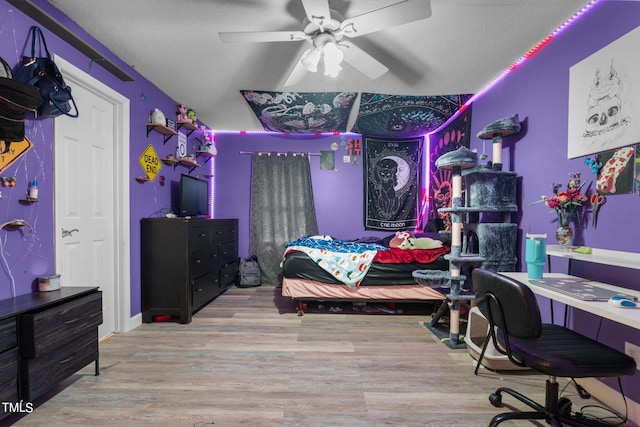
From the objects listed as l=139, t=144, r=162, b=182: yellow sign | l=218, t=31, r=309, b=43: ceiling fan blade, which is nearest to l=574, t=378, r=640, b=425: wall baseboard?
l=218, t=31, r=309, b=43: ceiling fan blade

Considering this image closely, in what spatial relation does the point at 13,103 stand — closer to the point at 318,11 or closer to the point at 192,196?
the point at 318,11

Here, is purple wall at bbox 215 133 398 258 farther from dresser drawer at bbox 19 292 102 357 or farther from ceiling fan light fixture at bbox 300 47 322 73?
dresser drawer at bbox 19 292 102 357

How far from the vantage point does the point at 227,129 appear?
4645 mm

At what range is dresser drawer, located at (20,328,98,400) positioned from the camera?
4.79 ft

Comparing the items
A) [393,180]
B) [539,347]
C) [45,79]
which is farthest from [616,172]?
[45,79]

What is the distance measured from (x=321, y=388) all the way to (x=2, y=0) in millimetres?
2850

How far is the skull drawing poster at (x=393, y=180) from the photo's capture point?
4629 millimetres

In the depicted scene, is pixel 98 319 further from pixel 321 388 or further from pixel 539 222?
pixel 539 222

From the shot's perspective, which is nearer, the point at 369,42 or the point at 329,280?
the point at 369,42

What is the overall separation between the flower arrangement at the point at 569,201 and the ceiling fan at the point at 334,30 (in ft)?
4.49

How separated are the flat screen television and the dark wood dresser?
1646 mm

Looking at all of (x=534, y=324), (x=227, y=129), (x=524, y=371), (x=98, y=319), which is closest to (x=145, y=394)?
(x=98, y=319)

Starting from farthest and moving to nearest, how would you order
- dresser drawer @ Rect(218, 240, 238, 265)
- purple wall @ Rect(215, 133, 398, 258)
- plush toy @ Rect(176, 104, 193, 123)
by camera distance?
1. purple wall @ Rect(215, 133, 398, 258)
2. dresser drawer @ Rect(218, 240, 238, 265)
3. plush toy @ Rect(176, 104, 193, 123)

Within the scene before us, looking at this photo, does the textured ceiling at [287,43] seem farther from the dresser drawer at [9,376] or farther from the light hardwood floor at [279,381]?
the light hardwood floor at [279,381]
